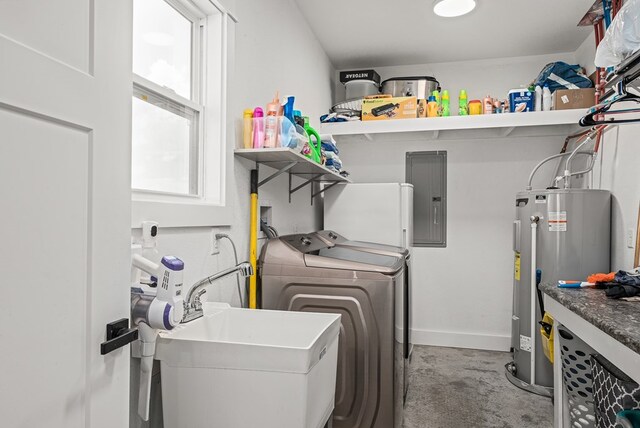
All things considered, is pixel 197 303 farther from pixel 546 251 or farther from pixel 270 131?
pixel 546 251

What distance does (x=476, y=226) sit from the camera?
13.1 ft

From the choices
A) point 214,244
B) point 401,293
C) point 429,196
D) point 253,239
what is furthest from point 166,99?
point 429,196

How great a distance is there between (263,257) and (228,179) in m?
0.50

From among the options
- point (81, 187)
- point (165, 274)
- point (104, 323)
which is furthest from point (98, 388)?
point (81, 187)

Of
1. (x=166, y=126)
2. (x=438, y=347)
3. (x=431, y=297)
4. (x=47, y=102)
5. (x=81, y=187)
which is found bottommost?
(x=438, y=347)

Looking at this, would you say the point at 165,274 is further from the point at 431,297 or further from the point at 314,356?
the point at 431,297

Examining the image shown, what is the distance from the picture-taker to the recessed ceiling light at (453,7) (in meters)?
2.79

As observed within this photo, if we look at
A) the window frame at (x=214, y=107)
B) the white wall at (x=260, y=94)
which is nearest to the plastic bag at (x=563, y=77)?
the white wall at (x=260, y=94)

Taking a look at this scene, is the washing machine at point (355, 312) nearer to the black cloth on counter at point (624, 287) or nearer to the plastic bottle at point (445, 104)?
the black cloth on counter at point (624, 287)

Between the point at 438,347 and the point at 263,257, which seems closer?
the point at 263,257

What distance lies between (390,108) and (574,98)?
4.91ft

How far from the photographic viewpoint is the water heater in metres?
2.77

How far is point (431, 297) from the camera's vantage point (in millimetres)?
4070

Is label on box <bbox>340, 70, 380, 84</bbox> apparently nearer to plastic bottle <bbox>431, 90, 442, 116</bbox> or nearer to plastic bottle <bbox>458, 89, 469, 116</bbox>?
plastic bottle <bbox>431, 90, 442, 116</bbox>
